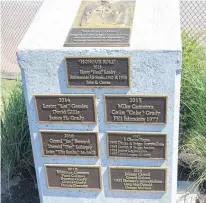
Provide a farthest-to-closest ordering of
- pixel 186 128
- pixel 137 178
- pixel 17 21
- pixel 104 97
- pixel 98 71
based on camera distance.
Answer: pixel 17 21
pixel 186 128
pixel 137 178
pixel 104 97
pixel 98 71

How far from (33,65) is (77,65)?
370 mm

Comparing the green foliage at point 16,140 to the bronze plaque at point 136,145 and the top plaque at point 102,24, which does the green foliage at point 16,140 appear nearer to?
the bronze plaque at point 136,145

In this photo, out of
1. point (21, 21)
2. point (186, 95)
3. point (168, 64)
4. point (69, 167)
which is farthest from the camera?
point (21, 21)

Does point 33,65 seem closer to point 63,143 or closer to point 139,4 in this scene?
point 63,143

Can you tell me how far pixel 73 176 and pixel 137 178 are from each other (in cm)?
61

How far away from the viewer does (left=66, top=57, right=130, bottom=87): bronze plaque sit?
4.15 meters

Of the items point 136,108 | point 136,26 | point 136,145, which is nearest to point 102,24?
point 136,26

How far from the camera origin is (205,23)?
915 cm

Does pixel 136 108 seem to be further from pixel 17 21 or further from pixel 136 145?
pixel 17 21

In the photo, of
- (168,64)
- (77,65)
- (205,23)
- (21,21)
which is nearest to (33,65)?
(77,65)

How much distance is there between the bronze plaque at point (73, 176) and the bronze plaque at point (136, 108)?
2.05 ft

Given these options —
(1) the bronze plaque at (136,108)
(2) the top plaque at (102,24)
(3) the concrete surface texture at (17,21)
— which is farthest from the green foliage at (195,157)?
(3) the concrete surface texture at (17,21)

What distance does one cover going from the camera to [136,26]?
438 cm

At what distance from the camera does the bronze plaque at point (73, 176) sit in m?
4.79
